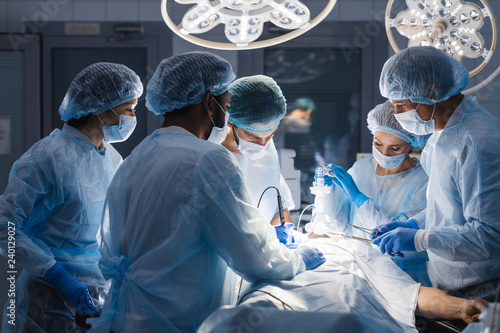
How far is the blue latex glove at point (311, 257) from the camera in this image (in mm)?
1681

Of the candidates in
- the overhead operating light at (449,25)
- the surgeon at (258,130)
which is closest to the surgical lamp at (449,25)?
the overhead operating light at (449,25)

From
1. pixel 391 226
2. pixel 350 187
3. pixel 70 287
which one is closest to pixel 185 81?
pixel 70 287

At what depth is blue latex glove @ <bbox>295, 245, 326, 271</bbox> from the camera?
1.68 metres

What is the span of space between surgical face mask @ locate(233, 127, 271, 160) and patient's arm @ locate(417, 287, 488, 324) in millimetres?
928

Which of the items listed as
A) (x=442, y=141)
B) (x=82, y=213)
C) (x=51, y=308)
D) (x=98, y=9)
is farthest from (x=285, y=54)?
(x=51, y=308)

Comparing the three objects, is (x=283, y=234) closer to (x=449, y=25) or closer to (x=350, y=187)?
(x=350, y=187)

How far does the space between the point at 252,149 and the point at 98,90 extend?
74 cm

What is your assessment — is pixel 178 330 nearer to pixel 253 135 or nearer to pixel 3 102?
pixel 253 135

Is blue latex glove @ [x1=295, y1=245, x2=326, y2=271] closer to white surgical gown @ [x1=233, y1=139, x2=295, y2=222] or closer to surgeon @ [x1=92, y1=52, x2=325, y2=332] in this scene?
surgeon @ [x1=92, y1=52, x2=325, y2=332]

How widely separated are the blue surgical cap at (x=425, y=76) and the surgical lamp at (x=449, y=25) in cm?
35

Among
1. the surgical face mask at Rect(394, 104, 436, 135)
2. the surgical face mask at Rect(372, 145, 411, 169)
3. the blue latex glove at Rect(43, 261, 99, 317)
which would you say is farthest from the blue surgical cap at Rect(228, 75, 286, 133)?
the blue latex glove at Rect(43, 261, 99, 317)

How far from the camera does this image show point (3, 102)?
11.6ft

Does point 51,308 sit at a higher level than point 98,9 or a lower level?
lower

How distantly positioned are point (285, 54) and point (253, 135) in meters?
1.72
